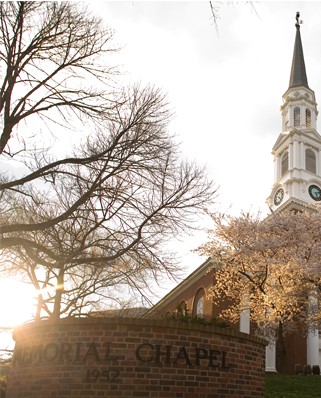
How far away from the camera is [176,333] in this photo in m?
8.35

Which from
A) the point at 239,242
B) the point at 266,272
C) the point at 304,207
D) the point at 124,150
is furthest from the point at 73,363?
the point at 304,207

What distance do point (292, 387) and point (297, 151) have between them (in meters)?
28.7

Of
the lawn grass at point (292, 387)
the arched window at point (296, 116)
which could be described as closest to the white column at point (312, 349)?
the lawn grass at point (292, 387)

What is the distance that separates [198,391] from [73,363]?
207 cm

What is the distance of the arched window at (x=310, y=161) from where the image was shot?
4307 cm

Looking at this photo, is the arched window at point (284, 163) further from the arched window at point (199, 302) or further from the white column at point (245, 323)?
the white column at point (245, 323)

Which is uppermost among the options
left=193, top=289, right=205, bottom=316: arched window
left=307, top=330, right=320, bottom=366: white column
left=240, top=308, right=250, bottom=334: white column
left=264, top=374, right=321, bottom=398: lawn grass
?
left=193, top=289, right=205, bottom=316: arched window

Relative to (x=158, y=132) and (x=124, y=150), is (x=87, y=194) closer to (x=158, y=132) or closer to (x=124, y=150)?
(x=124, y=150)

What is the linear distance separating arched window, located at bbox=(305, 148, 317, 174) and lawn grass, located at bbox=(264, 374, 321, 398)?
1030 inches

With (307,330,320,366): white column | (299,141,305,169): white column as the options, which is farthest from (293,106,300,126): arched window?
(307,330,320,366): white column

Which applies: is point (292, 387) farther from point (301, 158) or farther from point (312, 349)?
point (301, 158)

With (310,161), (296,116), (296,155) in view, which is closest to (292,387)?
(296,155)

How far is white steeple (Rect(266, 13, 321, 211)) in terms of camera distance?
4072 centimetres

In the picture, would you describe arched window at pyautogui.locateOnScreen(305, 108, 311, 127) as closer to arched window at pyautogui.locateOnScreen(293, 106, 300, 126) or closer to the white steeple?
the white steeple
